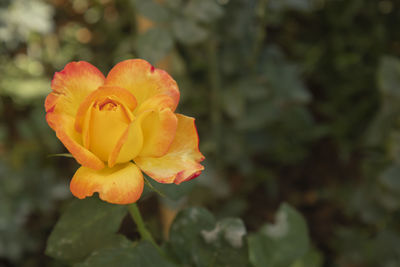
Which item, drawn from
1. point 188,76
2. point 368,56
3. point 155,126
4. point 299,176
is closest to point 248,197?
point 299,176

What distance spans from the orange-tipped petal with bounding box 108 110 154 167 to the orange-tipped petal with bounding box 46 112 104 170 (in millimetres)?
14

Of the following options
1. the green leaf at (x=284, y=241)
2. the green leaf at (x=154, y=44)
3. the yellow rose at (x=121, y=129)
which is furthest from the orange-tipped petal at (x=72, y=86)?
the green leaf at (x=154, y=44)

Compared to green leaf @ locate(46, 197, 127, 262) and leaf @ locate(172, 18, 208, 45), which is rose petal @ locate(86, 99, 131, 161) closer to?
green leaf @ locate(46, 197, 127, 262)

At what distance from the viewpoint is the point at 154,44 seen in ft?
2.81

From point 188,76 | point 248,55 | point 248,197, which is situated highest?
point 248,55

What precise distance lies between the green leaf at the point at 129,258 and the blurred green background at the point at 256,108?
441 millimetres

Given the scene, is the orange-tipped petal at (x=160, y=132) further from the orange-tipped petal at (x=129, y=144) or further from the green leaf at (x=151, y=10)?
the green leaf at (x=151, y=10)

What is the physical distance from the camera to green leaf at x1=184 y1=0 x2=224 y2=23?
2.80 ft

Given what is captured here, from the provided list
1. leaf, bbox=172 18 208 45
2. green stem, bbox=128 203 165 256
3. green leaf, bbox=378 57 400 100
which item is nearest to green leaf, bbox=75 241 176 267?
green stem, bbox=128 203 165 256

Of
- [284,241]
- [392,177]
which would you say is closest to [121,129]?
[284,241]

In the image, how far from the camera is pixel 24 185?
120 cm

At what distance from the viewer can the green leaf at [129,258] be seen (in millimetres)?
414

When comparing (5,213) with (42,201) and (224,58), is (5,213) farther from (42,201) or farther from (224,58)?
(224,58)

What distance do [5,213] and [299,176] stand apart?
1.01 m
